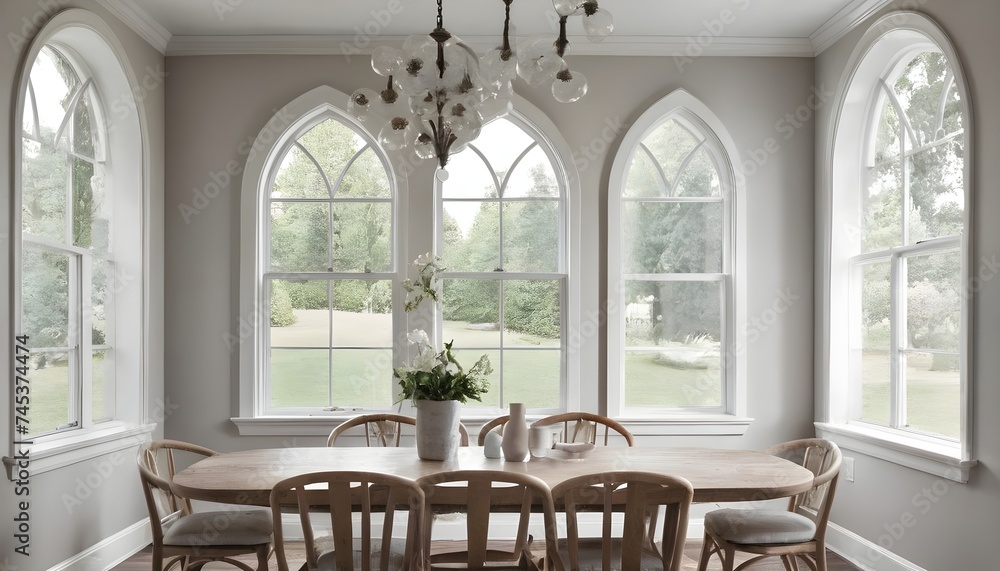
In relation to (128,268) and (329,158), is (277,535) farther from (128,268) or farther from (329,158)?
(329,158)

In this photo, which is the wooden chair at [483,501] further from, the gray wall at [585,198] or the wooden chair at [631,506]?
the gray wall at [585,198]

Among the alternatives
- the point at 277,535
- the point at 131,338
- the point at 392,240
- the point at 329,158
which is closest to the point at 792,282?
the point at 392,240

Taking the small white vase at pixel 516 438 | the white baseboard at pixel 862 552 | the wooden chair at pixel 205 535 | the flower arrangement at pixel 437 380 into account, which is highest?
the flower arrangement at pixel 437 380

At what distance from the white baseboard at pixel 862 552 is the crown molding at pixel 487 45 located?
2763 millimetres

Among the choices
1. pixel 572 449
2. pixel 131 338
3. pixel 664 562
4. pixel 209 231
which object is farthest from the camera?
pixel 209 231

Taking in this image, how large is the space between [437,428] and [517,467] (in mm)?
372

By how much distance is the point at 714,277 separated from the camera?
472 centimetres

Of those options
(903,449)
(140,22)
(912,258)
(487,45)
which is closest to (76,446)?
(140,22)

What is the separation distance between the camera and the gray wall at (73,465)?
3.23 m

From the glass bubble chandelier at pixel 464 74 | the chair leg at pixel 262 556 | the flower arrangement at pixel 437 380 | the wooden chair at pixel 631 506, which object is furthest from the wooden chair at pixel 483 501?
the glass bubble chandelier at pixel 464 74

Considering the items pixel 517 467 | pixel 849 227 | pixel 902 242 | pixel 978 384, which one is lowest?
pixel 517 467

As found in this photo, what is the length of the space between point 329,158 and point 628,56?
1902mm

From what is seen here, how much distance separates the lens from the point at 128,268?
436cm

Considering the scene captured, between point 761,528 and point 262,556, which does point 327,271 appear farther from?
point 761,528
